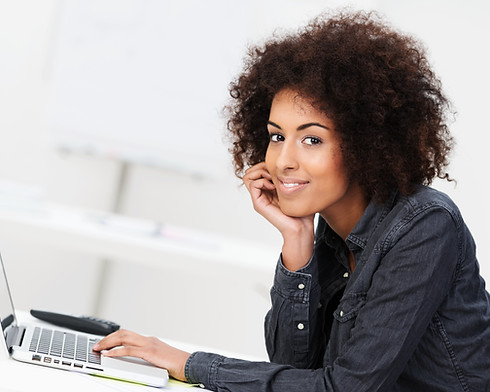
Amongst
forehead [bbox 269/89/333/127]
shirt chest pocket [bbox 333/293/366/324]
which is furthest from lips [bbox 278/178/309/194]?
shirt chest pocket [bbox 333/293/366/324]

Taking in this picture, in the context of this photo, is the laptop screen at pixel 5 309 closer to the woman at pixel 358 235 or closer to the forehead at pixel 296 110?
the woman at pixel 358 235

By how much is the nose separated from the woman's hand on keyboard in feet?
1.29

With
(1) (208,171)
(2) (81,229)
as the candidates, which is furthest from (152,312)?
(2) (81,229)

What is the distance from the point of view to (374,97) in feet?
4.34

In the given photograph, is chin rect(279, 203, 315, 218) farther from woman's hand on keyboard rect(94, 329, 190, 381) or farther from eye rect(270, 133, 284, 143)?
woman's hand on keyboard rect(94, 329, 190, 381)

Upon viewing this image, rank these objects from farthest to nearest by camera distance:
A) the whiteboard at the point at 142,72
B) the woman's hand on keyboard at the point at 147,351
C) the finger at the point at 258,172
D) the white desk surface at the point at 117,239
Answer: the whiteboard at the point at 142,72 → the white desk surface at the point at 117,239 → the finger at the point at 258,172 → the woman's hand on keyboard at the point at 147,351

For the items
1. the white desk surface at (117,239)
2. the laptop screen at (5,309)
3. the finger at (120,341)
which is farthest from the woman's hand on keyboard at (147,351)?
Answer: the white desk surface at (117,239)

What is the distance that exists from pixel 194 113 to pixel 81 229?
0.85 meters

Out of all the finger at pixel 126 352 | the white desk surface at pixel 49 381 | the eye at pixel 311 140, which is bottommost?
the white desk surface at pixel 49 381

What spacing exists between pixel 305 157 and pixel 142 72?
6.84 feet

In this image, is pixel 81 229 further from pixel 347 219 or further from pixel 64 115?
pixel 347 219

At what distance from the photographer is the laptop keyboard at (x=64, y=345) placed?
1.16 meters

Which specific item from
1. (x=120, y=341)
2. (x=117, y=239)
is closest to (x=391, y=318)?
(x=120, y=341)

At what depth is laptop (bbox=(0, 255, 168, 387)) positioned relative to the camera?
110 centimetres
